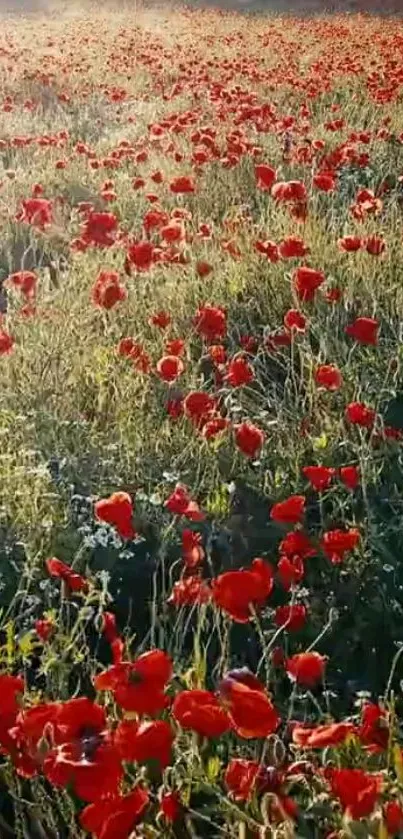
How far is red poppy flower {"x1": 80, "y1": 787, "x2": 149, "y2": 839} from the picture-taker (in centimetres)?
128

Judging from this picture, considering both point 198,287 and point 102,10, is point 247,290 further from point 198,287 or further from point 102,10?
point 102,10

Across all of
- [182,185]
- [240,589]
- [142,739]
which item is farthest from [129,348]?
[142,739]

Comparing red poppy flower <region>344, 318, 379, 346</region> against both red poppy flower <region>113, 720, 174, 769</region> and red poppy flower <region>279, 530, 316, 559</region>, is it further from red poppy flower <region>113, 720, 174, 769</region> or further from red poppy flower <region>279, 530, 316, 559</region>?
red poppy flower <region>113, 720, 174, 769</region>

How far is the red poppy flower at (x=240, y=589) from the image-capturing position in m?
1.68

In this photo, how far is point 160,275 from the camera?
4.11m

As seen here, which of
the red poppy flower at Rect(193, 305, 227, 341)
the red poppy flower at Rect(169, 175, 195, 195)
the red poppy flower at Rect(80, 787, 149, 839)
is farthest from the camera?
the red poppy flower at Rect(169, 175, 195, 195)

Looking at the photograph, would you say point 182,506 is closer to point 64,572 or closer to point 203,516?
point 203,516

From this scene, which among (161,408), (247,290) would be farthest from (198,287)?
(161,408)

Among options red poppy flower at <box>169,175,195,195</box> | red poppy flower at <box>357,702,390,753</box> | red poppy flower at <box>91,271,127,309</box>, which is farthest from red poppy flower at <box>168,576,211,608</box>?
red poppy flower at <box>169,175,195,195</box>

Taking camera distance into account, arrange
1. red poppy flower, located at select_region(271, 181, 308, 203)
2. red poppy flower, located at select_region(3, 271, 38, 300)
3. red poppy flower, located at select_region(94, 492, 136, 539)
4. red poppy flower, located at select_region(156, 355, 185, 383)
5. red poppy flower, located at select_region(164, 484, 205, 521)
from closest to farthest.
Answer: red poppy flower, located at select_region(94, 492, 136, 539)
red poppy flower, located at select_region(164, 484, 205, 521)
red poppy flower, located at select_region(156, 355, 185, 383)
red poppy flower, located at select_region(3, 271, 38, 300)
red poppy flower, located at select_region(271, 181, 308, 203)

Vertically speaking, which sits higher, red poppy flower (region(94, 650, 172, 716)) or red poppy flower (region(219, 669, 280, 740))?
red poppy flower (region(219, 669, 280, 740))

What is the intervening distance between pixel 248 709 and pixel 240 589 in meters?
0.32

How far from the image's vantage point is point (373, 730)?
1.61 metres

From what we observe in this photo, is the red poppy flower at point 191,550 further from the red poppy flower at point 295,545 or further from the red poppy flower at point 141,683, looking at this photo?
the red poppy flower at point 141,683
